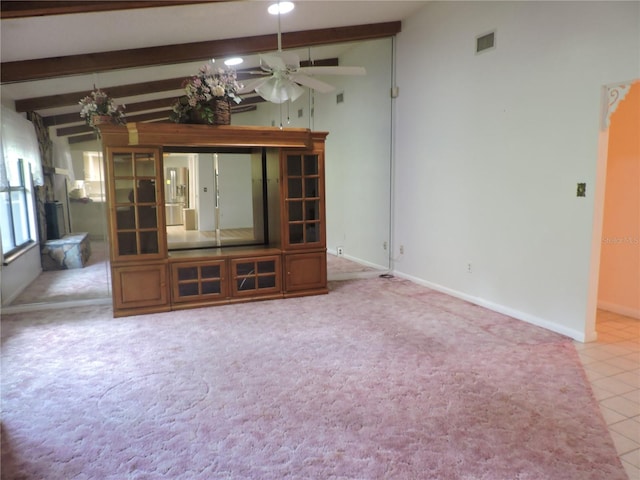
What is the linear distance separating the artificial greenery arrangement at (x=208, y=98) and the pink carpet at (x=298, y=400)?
2078 millimetres

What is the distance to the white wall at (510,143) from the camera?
3.51m

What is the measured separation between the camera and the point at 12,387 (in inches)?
114

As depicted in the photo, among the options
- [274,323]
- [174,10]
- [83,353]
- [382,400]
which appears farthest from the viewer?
[274,323]

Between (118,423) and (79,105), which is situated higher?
(79,105)

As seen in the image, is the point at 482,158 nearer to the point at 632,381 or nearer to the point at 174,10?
the point at 632,381

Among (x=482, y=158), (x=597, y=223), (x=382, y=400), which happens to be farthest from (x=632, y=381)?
(x=482, y=158)

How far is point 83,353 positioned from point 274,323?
162cm

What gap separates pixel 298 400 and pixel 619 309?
3708mm

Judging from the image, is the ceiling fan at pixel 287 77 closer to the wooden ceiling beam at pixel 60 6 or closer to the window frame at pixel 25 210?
Result: the wooden ceiling beam at pixel 60 6

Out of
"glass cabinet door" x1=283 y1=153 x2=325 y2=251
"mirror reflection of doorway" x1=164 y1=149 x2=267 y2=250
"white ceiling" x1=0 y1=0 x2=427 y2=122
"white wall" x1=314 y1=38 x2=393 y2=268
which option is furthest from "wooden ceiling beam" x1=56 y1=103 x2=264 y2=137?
"white wall" x1=314 y1=38 x2=393 y2=268

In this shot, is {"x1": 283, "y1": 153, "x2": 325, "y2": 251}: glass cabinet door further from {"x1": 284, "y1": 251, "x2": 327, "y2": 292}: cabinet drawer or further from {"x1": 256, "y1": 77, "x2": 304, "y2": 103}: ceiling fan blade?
{"x1": 256, "y1": 77, "x2": 304, "y2": 103}: ceiling fan blade

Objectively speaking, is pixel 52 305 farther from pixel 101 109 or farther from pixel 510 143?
pixel 510 143

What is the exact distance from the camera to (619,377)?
301cm

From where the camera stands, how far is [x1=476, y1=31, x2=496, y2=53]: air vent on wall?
4297mm
